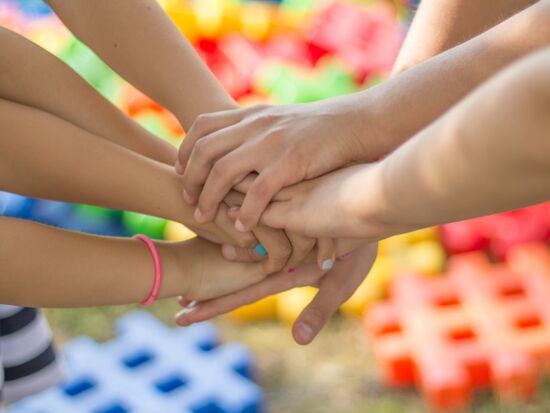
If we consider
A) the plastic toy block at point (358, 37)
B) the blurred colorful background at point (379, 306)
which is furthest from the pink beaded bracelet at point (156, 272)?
the plastic toy block at point (358, 37)

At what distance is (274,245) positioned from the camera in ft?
3.51

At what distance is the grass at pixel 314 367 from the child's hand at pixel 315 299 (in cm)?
45

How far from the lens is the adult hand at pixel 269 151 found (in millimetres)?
1009

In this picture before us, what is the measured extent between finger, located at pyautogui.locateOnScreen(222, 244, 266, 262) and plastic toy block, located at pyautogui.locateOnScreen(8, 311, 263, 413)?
472mm

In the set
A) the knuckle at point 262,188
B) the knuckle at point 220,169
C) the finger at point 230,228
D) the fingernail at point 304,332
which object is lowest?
the fingernail at point 304,332

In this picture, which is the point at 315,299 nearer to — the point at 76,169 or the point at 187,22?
the point at 76,169

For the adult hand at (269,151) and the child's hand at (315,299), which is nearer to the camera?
the adult hand at (269,151)

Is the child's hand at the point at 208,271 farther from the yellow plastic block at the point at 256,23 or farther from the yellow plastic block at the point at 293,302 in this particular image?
the yellow plastic block at the point at 256,23

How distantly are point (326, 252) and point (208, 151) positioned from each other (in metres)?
0.19

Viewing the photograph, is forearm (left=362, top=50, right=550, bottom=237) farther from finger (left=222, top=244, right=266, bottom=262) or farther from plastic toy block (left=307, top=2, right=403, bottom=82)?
plastic toy block (left=307, top=2, right=403, bottom=82)

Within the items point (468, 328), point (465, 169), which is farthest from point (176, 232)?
point (465, 169)

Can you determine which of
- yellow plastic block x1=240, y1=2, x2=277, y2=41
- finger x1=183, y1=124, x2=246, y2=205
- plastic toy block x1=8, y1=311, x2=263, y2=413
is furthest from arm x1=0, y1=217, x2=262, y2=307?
yellow plastic block x1=240, y1=2, x2=277, y2=41

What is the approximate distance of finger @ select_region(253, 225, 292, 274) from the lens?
1062 mm

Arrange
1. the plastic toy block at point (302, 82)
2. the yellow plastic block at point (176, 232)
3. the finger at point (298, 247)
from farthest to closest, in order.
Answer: the plastic toy block at point (302, 82) → the yellow plastic block at point (176, 232) → the finger at point (298, 247)
